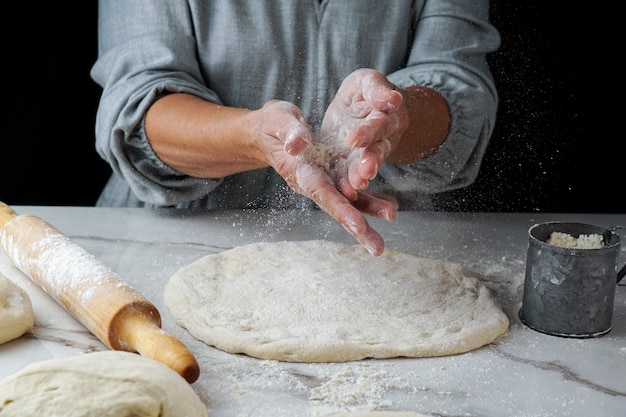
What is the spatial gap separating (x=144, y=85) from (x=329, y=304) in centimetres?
77

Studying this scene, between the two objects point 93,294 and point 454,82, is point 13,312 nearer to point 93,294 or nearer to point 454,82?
point 93,294

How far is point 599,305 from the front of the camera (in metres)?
1.32

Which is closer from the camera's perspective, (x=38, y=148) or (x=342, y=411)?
(x=342, y=411)

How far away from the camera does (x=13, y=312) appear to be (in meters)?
1.28

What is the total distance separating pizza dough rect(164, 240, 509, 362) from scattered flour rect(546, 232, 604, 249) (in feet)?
0.51

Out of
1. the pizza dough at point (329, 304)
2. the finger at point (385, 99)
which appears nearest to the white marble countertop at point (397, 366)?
the pizza dough at point (329, 304)

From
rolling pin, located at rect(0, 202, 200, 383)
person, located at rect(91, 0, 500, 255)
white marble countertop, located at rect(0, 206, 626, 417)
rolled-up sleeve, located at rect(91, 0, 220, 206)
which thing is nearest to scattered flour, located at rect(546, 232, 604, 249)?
white marble countertop, located at rect(0, 206, 626, 417)

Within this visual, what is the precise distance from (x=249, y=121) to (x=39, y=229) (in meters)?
0.45

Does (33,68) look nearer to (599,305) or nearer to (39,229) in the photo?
(39,229)

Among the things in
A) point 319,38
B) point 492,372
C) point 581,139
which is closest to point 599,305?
point 492,372

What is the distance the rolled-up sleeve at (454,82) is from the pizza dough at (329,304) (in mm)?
A: 356

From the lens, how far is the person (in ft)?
6.00

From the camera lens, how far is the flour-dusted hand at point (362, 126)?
1.37 metres

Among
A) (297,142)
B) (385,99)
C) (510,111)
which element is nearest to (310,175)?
(297,142)
